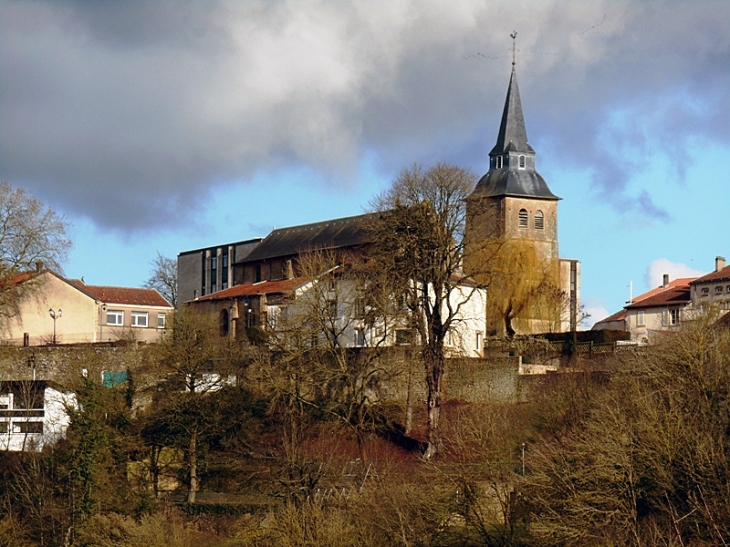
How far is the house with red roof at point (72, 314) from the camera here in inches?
2379

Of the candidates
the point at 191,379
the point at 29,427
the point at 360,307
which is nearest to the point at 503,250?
the point at 360,307

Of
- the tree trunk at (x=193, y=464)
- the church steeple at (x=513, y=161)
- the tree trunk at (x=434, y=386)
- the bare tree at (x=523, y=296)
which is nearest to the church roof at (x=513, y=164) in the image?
the church steeple at (x=513, y=161)

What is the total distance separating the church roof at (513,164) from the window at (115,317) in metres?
22.6

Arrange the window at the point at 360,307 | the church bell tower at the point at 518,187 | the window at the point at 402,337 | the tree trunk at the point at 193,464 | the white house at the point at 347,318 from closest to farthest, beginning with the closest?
the tree trunk at the point at 193,464 < the white house at the point at 347,318 < the window at the point at 360,307 < the window at the point at 402,337 < the church bell tower at the point at 518,187

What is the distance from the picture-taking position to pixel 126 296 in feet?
241

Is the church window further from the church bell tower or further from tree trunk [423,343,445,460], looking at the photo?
tree trunk [423,343,445,460]

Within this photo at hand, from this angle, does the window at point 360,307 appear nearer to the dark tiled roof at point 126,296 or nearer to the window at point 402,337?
the window at point 402,337

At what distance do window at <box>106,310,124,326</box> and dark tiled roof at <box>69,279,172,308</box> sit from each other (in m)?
0.57

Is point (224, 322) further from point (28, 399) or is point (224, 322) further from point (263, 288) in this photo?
point (28, 399)

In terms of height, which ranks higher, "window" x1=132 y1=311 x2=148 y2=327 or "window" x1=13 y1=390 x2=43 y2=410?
"window" x1=132 y1=311 x2=148 y2=327

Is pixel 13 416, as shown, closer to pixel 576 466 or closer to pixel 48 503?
pixel 48 503

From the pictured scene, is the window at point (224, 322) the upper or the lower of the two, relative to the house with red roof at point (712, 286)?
lower

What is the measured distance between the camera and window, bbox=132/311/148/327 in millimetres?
72125

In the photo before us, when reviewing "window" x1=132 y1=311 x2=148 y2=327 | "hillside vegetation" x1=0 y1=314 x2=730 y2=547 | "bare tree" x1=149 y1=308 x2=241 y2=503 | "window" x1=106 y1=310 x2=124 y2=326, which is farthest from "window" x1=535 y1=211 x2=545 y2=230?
"hillside vegetation" x1=0 y1=314 x2=730 y2=547
